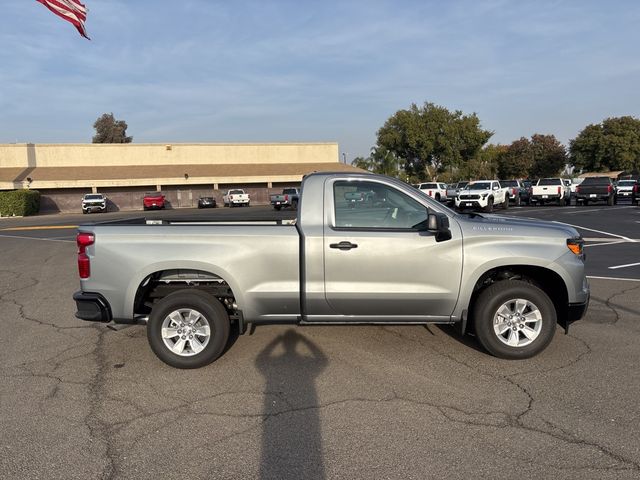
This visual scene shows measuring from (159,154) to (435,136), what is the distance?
102 feet

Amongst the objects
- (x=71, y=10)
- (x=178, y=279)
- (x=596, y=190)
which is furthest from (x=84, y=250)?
(x=596, y=190)

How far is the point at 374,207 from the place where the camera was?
5.14 metres

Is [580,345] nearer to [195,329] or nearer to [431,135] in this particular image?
[195,329]

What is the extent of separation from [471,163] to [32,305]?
59842mm

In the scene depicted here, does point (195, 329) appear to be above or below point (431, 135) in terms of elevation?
below

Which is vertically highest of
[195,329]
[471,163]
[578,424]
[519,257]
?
[471,163]

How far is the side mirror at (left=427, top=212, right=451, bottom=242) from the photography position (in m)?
4.75

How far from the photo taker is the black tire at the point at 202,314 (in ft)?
16.4

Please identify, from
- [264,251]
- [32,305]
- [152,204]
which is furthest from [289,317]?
[152,204]

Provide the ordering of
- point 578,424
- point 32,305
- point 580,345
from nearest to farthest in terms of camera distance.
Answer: point 578,424, point 580,345, point 32,305

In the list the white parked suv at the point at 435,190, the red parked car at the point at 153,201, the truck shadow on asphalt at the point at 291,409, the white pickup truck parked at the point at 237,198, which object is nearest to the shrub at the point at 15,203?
the red parked car at the point at 153,201

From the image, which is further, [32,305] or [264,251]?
[32,305]

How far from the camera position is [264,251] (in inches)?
195

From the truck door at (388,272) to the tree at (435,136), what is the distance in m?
56.5
